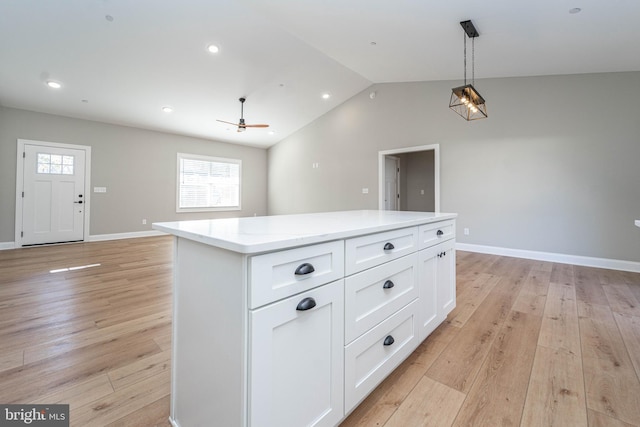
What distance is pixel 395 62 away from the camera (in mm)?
4328

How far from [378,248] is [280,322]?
0.61m

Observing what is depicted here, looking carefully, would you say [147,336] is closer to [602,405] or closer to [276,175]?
[602,405]

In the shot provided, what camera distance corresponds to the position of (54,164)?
5.11 metres

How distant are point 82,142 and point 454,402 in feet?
23.2

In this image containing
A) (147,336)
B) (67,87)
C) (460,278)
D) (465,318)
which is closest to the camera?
(147,336)

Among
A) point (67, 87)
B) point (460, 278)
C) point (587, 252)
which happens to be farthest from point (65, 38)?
point (587, 252)

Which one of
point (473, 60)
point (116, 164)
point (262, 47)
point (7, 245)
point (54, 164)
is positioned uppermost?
point (262, 47)

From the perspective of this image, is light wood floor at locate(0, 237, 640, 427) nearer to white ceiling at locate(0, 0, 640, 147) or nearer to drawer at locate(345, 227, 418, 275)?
drawer at locate(345, 227, 418, 275)

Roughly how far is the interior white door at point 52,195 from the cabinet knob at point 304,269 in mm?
6457

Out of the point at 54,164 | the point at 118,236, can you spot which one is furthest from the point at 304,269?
the point at 54,164

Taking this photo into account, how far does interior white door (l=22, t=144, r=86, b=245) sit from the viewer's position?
488 cm

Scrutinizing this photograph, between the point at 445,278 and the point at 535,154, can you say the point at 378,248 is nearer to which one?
the point at 445,278

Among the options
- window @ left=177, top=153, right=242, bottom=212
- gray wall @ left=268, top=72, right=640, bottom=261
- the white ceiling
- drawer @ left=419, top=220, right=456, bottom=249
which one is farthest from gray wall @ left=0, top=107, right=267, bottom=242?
drawer @ left=419, top=220, right=456, bottom=249

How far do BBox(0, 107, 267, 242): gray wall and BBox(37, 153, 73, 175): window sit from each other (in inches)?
Result: 12.0
